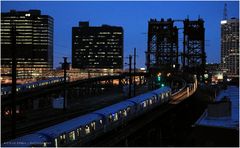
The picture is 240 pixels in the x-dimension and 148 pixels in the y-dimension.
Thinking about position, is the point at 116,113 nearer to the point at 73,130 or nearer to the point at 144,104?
the point at 73,130

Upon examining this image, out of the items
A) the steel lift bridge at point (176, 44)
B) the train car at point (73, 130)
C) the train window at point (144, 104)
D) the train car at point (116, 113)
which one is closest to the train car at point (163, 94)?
the train window at point (144, 104)

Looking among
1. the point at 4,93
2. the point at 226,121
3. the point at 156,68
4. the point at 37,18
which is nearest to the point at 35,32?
the point at 37,18

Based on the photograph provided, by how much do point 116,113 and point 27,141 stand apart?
16634mm

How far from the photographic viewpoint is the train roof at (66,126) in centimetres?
2705

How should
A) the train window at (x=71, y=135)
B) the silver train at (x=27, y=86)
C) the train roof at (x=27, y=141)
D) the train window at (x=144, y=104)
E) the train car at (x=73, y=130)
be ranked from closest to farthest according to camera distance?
1. the train roof at (x=27, y=141)
2. the train car at (x=73, y=130)
3. the train window at (x=71, y=135)
4. the train window at (x=144, y=104)
5. the silver train at (x=27, y=86)

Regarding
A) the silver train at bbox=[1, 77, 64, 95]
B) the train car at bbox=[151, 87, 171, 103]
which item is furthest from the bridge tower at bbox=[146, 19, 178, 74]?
the train car at bbox=[151, 87, 171, 103]

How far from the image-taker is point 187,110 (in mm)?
76625

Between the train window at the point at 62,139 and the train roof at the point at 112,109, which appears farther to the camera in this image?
the train roof at the point at 112,109

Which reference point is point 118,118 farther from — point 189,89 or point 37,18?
point 37,18

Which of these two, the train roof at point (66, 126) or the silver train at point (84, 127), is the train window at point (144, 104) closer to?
the silver train at point (84, 127)

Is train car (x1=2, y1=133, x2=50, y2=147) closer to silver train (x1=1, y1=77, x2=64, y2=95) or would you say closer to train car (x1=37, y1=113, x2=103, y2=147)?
train car (x1=37, y1=113, x2=103, y2=147)

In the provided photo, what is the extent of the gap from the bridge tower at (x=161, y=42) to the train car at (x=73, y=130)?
114 metres

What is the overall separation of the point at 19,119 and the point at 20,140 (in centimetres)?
2404

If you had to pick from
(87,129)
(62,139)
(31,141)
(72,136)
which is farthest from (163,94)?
(31,141)
